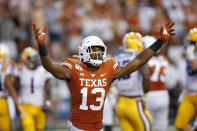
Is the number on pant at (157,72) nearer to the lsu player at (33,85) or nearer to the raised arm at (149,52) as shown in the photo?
the lsu player at (33,85)

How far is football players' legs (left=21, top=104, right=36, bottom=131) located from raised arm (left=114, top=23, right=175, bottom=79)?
2938 millimetres

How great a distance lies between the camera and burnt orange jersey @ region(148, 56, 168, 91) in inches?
351

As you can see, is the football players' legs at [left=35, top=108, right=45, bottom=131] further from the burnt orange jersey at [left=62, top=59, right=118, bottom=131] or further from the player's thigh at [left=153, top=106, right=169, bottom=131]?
the burnt orange jersey at [left=62, top=59, right=118, bottom=131]

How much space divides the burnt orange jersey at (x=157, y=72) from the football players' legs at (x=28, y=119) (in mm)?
2238

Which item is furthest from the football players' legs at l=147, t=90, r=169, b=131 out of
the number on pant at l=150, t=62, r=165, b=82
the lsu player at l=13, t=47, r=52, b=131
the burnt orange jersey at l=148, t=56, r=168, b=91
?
the lsu player at l=13, t=47, r=52, b=131

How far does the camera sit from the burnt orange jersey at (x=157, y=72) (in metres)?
8.92

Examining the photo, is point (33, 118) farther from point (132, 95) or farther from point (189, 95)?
point (189, 95)

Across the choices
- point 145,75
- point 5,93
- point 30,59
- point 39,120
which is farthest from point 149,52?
point 39,120

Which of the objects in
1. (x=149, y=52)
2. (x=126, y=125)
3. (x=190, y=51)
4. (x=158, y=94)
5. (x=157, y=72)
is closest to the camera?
(x=149, y=52)

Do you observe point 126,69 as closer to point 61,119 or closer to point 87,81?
point 87,81

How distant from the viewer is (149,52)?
5.54 m

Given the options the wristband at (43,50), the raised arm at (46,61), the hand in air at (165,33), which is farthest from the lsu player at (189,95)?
the wristband at (43,50)

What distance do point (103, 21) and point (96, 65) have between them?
792 centimetres

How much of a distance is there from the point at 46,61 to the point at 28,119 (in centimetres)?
329
